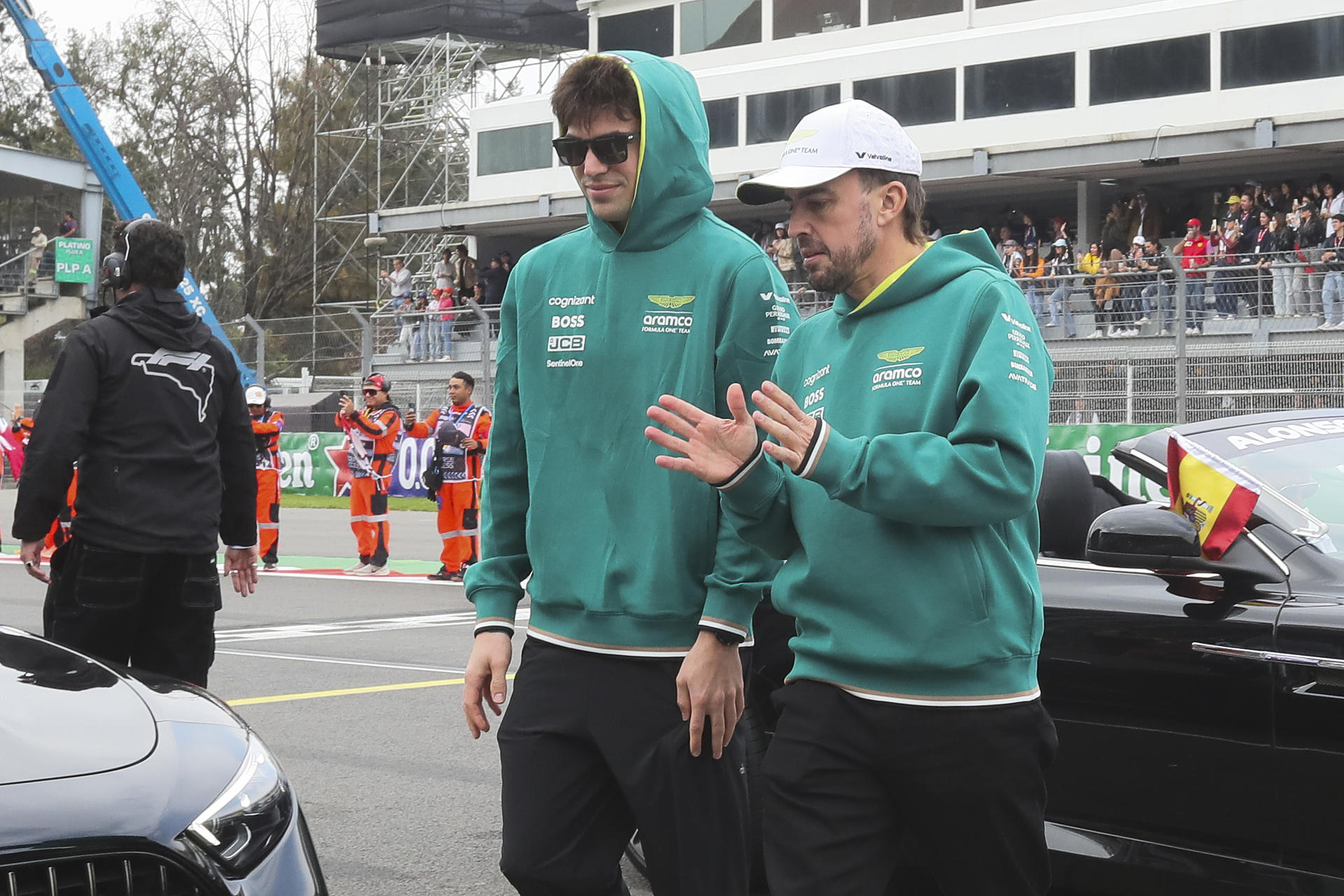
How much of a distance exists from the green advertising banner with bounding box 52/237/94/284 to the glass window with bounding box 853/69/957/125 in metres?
21.5

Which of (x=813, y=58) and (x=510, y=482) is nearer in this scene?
(x=510, y=482)

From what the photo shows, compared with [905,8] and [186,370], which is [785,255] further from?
[186,370]

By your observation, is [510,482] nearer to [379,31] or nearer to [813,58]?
[813,58]

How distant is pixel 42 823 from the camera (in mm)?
3031

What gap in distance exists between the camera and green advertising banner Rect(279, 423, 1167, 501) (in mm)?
17312

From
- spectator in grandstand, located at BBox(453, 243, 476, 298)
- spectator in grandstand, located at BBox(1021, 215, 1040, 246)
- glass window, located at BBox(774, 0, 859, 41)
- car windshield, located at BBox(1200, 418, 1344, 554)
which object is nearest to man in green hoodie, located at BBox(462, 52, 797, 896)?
car windshield, located at BBox(1200, 418, 1344, 554)

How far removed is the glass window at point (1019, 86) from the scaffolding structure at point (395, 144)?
51.6ft

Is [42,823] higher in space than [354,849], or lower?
higher

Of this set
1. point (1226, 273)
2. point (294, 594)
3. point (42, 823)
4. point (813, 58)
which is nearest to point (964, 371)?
point (42, 823)

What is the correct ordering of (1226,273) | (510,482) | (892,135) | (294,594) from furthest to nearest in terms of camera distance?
(1226,273) < (294,594) < (510,482) < (892,135)

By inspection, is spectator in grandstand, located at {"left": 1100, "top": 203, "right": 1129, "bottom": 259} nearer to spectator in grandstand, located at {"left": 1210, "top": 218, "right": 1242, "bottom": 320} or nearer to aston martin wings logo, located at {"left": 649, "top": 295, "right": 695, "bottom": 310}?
spectator in grandstand, located at {"left": 1210, "top": 218, "right": 1242, "bottom": 320}

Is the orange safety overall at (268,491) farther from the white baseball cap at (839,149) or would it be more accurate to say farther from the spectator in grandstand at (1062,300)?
the white baseball cap at (839,149)

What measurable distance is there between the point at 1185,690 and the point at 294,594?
424 inches

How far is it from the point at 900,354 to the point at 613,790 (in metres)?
0.96
